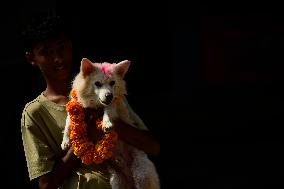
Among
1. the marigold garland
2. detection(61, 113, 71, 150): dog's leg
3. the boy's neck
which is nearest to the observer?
the marigold garland

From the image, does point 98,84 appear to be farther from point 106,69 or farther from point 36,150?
point 36,150

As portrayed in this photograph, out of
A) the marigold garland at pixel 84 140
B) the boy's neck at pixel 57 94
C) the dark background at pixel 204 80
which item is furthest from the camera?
the dark background at pixel 204 80

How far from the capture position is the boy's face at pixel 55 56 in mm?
3113

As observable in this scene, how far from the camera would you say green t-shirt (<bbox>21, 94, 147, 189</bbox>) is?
3027mm

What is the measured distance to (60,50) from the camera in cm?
312

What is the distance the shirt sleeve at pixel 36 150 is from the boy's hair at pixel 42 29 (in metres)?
0.42

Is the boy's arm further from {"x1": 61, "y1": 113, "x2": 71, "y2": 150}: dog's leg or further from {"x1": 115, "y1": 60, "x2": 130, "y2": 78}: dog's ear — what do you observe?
{"x1": 115, "y1": 60, "x2": 130, "y2": 78}: dog's ear

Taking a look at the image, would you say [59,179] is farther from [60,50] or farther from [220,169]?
[220,169]

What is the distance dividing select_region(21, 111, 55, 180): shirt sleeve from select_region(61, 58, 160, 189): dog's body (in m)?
0.11

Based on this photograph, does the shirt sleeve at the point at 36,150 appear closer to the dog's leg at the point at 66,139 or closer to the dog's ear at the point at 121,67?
the dog's leg at the point at 66,139

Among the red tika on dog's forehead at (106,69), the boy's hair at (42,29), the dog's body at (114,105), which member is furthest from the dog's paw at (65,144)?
the boy's hair at (42,29)

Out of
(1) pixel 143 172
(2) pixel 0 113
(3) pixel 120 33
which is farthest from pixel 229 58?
(1) pixel 143 172

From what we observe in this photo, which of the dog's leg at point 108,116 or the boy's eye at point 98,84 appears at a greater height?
the boy's eye at point 98,84

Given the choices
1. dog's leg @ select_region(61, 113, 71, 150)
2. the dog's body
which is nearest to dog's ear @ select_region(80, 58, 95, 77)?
the dog's body
